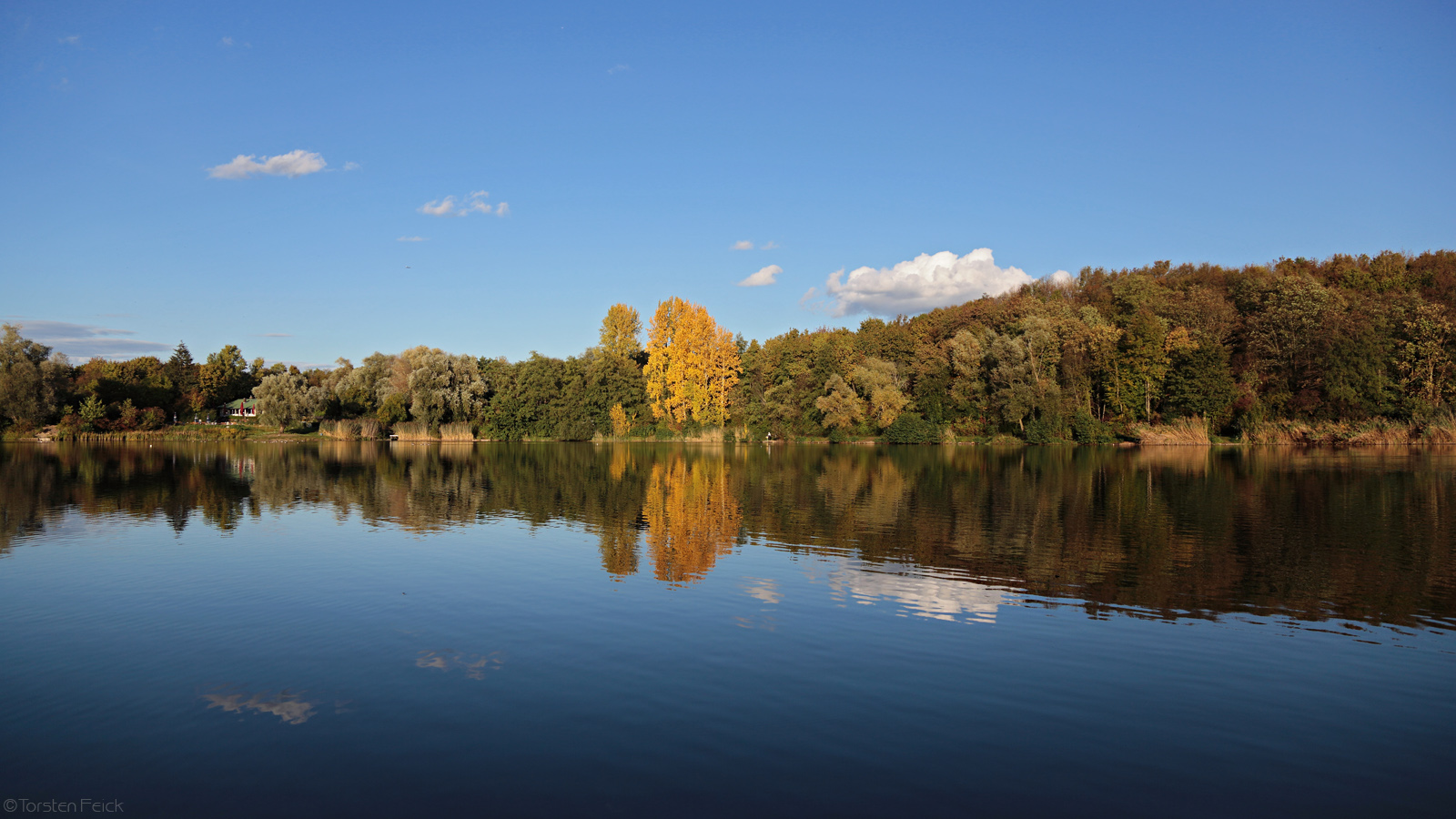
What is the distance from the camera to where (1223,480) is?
92.3 feet

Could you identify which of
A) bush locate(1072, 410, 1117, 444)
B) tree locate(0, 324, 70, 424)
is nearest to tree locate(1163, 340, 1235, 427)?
bush locate(1072, 410, 1117, 444)

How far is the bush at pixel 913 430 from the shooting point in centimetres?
6456

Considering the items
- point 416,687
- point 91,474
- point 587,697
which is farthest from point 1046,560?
point 91,474

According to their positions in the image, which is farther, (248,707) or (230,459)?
(230,459)

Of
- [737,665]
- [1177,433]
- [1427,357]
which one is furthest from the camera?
[1177,433]

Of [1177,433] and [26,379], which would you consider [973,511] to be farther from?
[26,379]

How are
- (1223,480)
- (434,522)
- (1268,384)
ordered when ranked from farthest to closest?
1. (1268,384)
2. (1223,480)
3. (434,522)

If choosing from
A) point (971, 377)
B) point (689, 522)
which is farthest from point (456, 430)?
point (689, 522)

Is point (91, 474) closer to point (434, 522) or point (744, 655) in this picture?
point (434, 522)

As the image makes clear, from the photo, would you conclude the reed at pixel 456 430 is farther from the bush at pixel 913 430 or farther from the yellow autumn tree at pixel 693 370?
the bush at pixel 913 430

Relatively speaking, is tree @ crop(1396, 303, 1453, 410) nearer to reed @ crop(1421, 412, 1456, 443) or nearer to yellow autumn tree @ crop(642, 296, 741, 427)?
reed @ crop(1421, 412, 1456, 443)

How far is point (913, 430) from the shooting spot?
64.7 metres

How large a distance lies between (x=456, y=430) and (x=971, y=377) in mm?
47793

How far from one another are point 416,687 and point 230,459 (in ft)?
156
